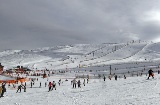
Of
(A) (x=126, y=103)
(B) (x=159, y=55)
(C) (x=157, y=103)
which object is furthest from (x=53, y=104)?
(B) (x=159, y=55)

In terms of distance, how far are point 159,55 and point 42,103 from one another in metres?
155

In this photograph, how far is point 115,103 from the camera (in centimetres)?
1762

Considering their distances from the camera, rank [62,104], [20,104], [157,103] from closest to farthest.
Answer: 1. [157,103]
2. [62,104]
3. [20,104]

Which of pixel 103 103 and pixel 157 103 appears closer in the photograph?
pixel 157 103

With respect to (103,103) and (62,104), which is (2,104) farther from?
(103,103)

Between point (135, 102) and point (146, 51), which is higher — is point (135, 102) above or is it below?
below

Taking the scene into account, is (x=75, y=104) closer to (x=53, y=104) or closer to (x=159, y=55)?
(x=53, y=104)

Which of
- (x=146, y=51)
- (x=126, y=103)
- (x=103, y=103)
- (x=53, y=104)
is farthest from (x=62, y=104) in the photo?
(x=146, y=51)

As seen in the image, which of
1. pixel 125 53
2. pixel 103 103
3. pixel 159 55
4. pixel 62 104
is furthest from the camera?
pixel 125 53

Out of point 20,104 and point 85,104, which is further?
point 20,104

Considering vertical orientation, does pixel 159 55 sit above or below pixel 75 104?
above

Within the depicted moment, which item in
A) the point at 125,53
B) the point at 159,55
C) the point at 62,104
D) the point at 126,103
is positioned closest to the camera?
the point at 126,103

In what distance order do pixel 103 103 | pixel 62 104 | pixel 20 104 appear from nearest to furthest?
pixel 103 103 → pixel 62 104 → pixel 20 104

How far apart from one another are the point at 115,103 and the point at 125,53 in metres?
168
